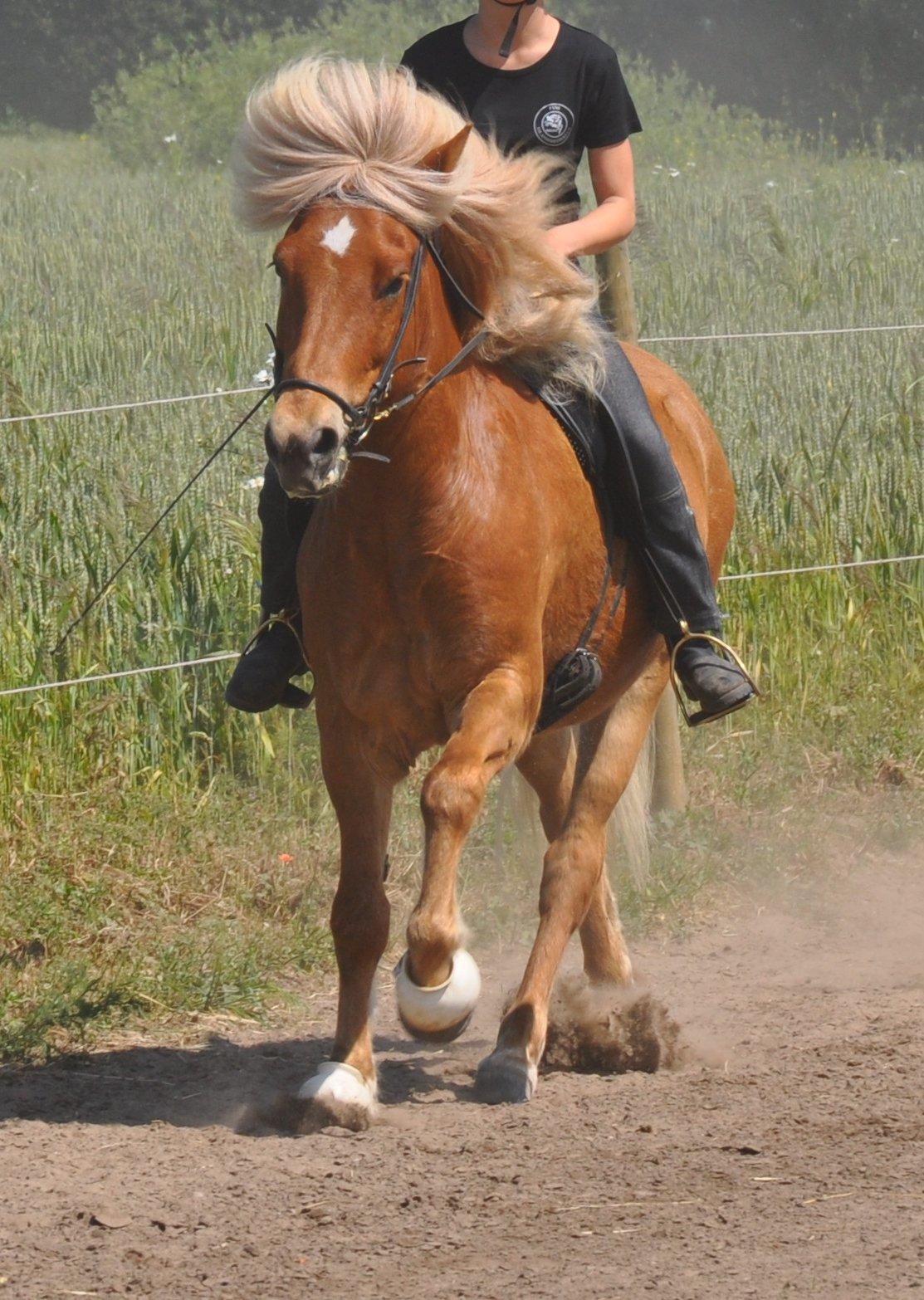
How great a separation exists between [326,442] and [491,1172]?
161cm

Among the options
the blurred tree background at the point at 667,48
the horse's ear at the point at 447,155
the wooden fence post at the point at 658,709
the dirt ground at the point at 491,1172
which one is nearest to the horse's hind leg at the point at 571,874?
the dirt ground at the point at 491,1172

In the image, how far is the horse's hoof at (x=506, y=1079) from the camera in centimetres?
441

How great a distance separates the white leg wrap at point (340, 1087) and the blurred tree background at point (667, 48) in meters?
39.7

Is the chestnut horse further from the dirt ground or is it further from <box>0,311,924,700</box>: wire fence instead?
<box>0,311,924,700</box>: wire fence

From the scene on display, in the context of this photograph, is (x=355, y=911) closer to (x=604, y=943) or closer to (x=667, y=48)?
(x=604, y=943)

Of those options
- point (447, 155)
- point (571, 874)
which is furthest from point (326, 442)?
point (571, 874)

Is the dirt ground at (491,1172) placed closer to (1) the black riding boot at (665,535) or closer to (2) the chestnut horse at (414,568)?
(2) the chestnut horse at (414,568)

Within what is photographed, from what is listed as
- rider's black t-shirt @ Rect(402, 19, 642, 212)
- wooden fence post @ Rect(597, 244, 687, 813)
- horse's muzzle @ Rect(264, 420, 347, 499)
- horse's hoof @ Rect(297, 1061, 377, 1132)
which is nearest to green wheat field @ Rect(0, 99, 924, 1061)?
wooden fence post @ Rect(597, 244, 687, 813)

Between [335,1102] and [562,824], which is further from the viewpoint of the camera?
[562,824]

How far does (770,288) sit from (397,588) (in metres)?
7.86

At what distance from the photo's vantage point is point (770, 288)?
1129cm

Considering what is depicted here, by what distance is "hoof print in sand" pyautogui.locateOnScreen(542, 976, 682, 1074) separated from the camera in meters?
4.82

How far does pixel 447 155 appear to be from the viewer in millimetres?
3973

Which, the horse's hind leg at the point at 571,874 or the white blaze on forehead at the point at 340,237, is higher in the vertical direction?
the white blaze on forehead at the point at 340,237
